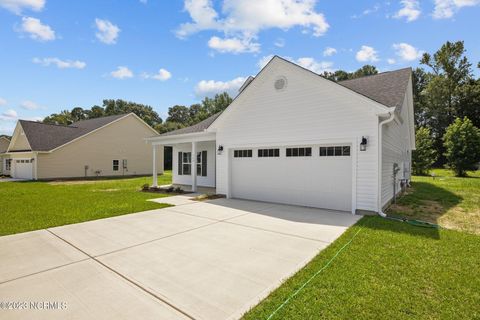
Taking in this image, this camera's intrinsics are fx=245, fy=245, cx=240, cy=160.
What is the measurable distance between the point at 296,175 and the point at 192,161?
20.0 ft

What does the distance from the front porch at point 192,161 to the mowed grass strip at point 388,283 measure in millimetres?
9533

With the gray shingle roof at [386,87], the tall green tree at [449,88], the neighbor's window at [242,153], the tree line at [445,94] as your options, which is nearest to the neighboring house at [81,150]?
the neighbor's window at [242,153]

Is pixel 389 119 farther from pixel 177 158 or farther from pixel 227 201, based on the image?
pixel 177 158

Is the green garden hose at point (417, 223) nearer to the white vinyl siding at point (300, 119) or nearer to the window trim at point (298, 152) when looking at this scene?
the white vinyl siding at point (300, 119)

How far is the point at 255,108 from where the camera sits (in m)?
10.1

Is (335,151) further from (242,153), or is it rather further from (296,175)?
(242,153)

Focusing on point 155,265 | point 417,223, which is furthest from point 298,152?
point 155,265

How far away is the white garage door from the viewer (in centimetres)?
2195

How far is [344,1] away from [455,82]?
1559 inches

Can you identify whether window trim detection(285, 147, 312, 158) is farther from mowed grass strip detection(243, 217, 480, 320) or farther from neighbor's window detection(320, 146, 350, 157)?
mowed grass strip detection(243, 217, 480, 320)

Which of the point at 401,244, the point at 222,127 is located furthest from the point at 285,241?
the point at 222,127

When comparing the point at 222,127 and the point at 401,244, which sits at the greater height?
the point at 222,127

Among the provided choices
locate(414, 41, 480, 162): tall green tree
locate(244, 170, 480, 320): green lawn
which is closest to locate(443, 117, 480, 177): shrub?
locate(414, 41, 480, 162): tall green tree

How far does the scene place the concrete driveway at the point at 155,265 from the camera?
2.86m
